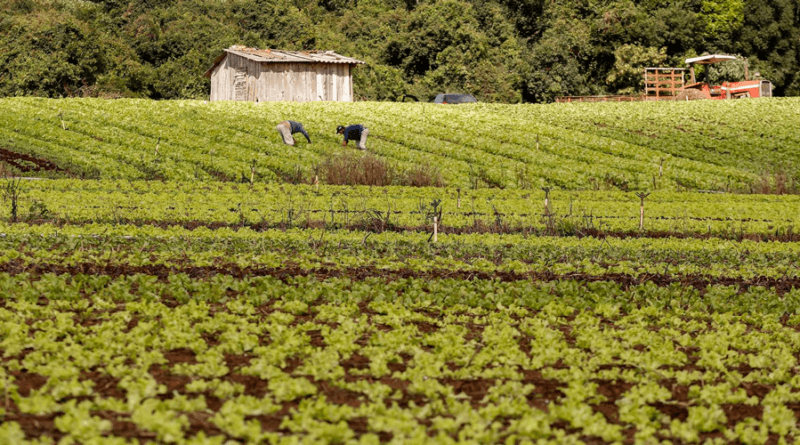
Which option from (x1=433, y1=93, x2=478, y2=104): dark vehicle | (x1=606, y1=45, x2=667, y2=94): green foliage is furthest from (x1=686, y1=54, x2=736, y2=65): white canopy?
(x1=433, y1=93, x2=478, y2=104): dark vehicle

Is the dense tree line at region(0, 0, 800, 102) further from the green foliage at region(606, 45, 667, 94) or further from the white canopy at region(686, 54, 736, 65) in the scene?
the white canopy at region(686, 54, 736, 65)

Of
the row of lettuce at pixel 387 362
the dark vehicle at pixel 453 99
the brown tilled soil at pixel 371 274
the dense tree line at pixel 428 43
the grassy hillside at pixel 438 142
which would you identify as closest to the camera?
the row of lettuce at pixel 387 362

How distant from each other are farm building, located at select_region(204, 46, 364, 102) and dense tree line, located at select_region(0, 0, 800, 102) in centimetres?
1392

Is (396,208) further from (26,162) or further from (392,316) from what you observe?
(26,162)

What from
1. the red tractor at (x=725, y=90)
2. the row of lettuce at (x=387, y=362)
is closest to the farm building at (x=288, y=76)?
the red tractor at (x=725, y=90)

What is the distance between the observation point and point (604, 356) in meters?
9.91

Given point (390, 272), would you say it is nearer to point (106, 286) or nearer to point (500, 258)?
point (500, 258)

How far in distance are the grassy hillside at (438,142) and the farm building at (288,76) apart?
230 inches

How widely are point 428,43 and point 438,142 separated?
35.0 metres

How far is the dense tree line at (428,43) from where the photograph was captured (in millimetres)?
65250

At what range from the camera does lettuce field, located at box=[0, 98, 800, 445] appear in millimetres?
7758

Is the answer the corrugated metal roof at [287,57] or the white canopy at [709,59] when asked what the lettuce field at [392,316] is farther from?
the white canopy at [709,59]

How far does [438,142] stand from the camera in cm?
4034

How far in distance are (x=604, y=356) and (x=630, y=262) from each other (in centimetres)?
660
